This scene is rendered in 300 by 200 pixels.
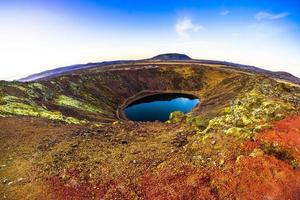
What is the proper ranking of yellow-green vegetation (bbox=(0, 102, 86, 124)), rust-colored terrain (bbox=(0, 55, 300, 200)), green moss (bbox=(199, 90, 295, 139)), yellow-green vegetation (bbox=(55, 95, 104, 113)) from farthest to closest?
1. yellow-green vegetation (bbox=(55, 95, 104, 113))
2. yellow-green vegetation (bbox=(0, 102, 86, 124))
3. green moss (bbox=(199, 90, 295, 139))
4. rust-colored terrain (bbox=(0, 55, 300, 200))

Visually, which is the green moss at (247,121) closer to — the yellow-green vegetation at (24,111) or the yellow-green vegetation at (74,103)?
the yellow-green vegetation at (24,111)

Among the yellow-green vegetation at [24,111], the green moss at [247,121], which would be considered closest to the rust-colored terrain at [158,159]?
the green moss at [247,121]

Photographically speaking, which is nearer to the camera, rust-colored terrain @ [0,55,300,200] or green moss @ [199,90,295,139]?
rust-colored terrain @ [0,55,300,200]

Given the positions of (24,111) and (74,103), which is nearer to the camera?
(24,111)

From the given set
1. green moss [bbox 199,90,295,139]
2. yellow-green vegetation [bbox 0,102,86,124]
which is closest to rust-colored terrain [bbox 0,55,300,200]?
green moss [bbox 199,90,295,139]

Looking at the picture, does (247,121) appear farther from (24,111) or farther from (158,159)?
(24,111)

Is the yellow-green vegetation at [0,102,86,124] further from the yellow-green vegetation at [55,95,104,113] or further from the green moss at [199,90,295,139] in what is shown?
the green moss at [199,90,295,139]

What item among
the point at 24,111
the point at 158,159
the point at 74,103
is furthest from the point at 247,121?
the point at 74,103

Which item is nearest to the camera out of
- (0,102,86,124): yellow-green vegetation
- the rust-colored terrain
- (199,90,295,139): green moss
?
the rust-colored terrain
